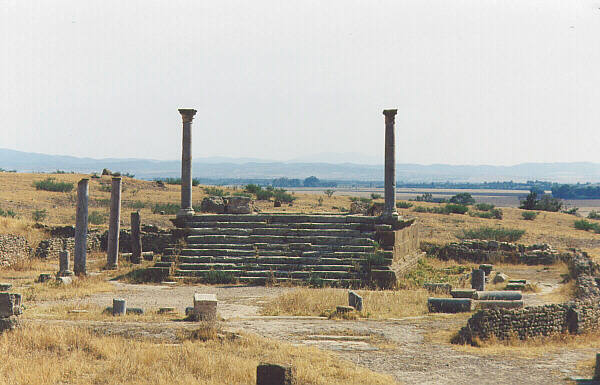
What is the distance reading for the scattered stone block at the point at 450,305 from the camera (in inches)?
634

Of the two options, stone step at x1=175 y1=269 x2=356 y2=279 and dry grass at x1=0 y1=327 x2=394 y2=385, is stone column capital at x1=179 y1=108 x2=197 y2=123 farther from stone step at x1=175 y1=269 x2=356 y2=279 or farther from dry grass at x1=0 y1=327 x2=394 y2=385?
dry grass at x1=0 y1=327 x2=394 y2=385

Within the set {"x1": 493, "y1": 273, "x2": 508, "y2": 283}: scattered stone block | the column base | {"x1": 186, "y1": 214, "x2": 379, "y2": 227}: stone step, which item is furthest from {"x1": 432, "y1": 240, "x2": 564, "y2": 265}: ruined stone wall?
the column base

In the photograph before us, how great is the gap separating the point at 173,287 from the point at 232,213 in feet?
21.8

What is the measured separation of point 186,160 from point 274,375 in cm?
1616

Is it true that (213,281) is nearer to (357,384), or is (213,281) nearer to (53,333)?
(53,333)

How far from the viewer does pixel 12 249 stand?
25891 millimetres

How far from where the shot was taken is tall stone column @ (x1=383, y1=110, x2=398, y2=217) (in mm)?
A: 23453

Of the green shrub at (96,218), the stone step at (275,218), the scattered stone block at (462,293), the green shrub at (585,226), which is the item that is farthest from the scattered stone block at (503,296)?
the green shrub at (585,226)

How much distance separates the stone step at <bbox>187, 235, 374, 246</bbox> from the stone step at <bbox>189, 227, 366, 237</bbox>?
0.22m

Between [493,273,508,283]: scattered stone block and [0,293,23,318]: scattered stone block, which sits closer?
[0,293,23,318]: scattered stone block

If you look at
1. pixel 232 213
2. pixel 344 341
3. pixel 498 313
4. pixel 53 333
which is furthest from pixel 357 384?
pixel 232 213

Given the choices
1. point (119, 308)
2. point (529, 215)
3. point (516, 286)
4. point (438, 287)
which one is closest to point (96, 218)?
point (438, 287)

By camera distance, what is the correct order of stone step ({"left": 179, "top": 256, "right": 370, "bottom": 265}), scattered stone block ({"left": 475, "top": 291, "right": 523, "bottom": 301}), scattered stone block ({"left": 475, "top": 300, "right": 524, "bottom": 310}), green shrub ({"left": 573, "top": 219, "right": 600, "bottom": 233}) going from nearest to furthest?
scattered stone block ({"left": 475, "top": 300, "right": 524, "bottom": 310}) < scattered stone block ({"left": 475, "top": 291, "right": 523, "bottom": 301}) < stone step ({"left": 179, "top": 256, "right": 370, "bottom": 265}) < green shrub ({"left": 573, "top": 219, "right": 600, "bottom": 233})

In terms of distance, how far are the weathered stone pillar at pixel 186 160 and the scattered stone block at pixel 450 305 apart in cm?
1098
